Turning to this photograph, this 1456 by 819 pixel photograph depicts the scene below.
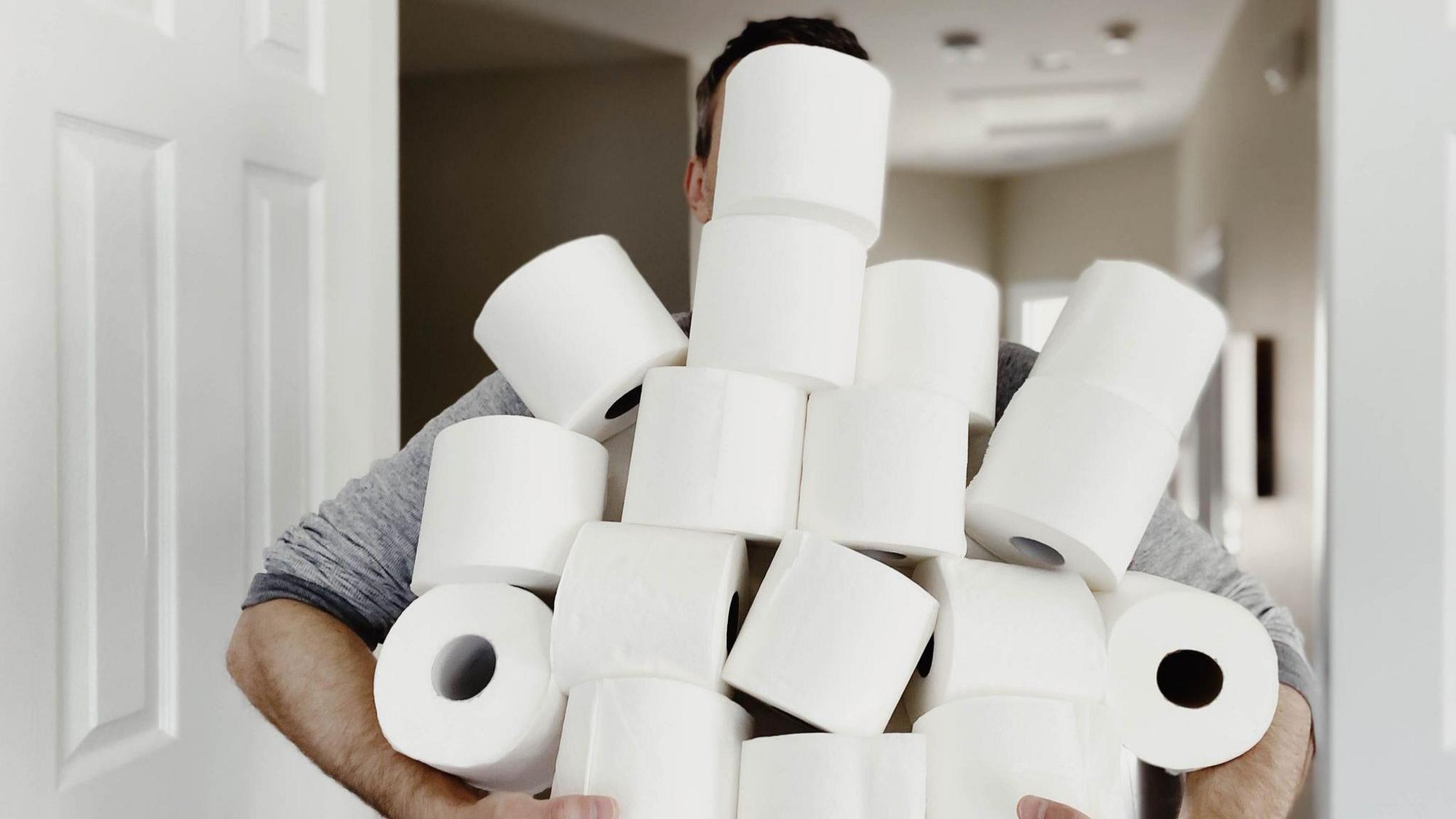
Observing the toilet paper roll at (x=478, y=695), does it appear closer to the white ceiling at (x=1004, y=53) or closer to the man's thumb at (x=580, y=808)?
the man's thumb at (x=580, y=808)

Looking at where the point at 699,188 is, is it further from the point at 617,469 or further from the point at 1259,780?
the point at 1259,780

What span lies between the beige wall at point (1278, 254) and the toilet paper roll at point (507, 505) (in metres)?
1.64

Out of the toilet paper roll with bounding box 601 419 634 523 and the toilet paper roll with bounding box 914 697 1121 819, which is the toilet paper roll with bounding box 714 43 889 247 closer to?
the toilet paper roll with bounding box 601 419 634 523

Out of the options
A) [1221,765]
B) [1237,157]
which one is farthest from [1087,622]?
[1237,157]

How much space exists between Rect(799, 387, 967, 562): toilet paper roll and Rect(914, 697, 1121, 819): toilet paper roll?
114 mm

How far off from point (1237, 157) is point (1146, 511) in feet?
11.4

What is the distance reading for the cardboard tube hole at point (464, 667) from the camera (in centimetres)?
85

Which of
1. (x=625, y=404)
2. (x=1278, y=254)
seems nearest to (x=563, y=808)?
(x=625, y=404)

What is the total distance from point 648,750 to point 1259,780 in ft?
1.59

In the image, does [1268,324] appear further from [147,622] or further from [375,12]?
[147,622]

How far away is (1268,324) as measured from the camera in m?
3.17

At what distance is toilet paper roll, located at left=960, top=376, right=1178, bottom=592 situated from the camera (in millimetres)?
794

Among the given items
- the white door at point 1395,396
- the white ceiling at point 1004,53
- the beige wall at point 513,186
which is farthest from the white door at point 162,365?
the beige wall at point 513,186

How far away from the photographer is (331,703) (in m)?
0.97
